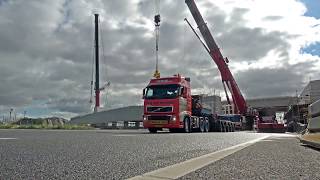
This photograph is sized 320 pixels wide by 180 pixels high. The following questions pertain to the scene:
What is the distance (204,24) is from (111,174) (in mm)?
34344

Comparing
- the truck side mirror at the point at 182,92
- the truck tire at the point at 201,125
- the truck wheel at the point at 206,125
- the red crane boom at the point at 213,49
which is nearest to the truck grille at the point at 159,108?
the truck side mirror at the point at 182,92

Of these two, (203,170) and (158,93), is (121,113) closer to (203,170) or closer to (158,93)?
(158,93)

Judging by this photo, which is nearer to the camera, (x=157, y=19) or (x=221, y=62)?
(x=221, y=62)

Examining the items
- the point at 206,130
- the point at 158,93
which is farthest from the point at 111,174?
the point at 206,130

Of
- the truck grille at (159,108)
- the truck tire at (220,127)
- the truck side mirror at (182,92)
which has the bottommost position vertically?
the truck tire at (220,127)

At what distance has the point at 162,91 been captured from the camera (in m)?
22.4

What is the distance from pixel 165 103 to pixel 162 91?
750 millimetres

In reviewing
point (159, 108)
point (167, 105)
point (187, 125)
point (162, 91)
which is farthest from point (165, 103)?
point (187, 125)

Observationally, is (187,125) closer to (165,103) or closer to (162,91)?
(165,103)

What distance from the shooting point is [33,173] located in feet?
12.7

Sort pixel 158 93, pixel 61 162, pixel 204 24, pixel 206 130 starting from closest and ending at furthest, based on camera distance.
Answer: pixel 61 162, pixel 158 93, pixel 206 130, pixel 204 24

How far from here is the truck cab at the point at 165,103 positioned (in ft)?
72.1

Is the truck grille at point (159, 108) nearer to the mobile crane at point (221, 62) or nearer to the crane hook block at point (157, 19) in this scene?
the mobile crane at point (221, 62)

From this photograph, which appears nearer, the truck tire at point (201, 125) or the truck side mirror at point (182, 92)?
the truck side mirror at point (182, 92)
